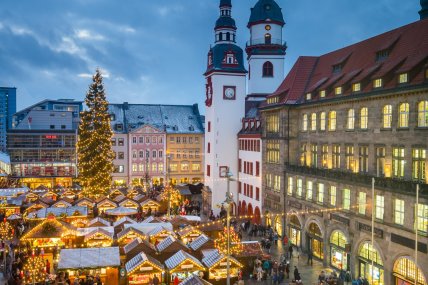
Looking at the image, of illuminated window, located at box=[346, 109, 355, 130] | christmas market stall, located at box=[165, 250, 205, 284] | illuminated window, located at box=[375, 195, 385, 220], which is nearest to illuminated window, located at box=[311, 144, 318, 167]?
illuminated window, located at box=[346, 109, 355, 130]

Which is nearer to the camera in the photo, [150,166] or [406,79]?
[406,79]

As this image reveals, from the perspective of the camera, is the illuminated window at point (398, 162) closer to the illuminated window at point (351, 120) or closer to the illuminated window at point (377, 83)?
the illuminated window at point (377, 83)

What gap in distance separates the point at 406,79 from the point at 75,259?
75.5ft

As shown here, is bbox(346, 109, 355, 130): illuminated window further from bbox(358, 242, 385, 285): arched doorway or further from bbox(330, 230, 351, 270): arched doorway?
bbox(358, 242, 385, 285): arched doorway

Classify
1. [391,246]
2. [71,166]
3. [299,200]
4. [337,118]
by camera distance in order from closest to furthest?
[391,246] < [337,118] < [299,200] < [71,166]

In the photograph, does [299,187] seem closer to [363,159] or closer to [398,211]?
[363,159]

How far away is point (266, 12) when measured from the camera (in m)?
59.0

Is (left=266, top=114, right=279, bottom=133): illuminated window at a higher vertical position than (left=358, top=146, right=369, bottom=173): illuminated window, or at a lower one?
higher

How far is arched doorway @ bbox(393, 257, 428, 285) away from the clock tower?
109 ft

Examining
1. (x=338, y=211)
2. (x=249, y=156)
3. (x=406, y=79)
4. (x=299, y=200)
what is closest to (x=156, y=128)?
(x=249, y=156)

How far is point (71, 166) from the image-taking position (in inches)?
3322

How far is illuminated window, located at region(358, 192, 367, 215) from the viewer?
31.0m

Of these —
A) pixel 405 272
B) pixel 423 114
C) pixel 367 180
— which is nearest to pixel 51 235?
pixel 367 180

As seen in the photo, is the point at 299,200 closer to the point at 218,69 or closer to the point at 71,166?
the point at 218,69
